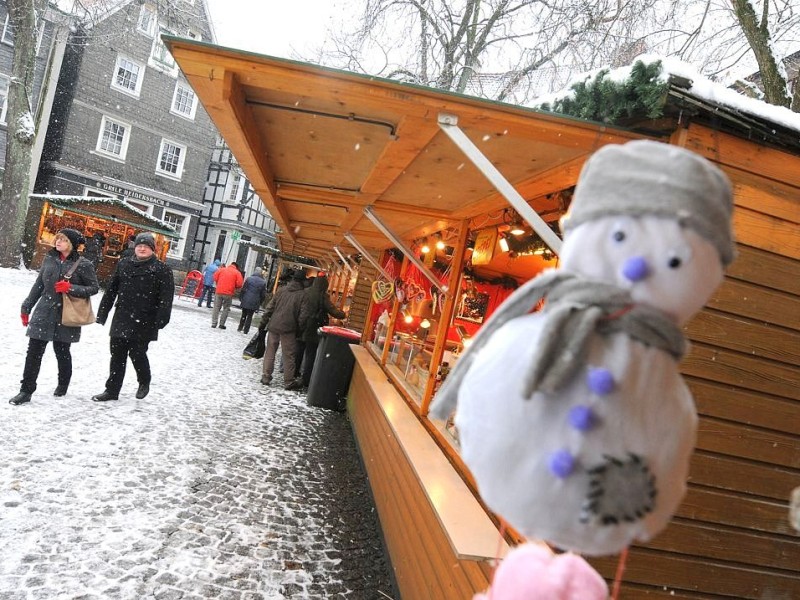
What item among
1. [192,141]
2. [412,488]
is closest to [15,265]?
[192,141]

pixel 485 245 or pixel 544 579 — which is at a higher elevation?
pixel 485 245

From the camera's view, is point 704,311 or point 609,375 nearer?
point 609,375

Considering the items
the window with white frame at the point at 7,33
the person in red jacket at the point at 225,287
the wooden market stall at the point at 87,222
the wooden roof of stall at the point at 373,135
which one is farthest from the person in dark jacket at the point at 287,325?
the window with white frame at the point at 7,33

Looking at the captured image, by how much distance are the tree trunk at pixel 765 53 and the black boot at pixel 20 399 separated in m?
8.76

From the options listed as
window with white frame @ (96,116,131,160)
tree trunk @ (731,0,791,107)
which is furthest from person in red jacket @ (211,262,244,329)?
window with white frame @ (96,116,131,160)

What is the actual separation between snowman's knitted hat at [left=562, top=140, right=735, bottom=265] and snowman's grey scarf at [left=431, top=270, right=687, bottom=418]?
0.13 meters

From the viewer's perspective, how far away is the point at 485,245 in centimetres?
571

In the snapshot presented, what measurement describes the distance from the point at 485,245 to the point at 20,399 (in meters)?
4.91

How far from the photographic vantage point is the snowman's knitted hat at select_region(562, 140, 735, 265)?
858 mm

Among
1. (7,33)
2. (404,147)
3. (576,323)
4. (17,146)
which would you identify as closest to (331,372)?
(404,147)

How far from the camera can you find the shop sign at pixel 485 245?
551 centimetres

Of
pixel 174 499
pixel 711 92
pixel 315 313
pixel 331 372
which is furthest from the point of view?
pixel 315 313

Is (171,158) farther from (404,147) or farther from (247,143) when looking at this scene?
(404,147)

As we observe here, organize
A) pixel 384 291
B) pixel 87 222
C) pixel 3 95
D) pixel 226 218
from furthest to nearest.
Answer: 1. pixel 226 218
2. pixel 3 95
3. pixel 87 222
4. pixel 384 291
